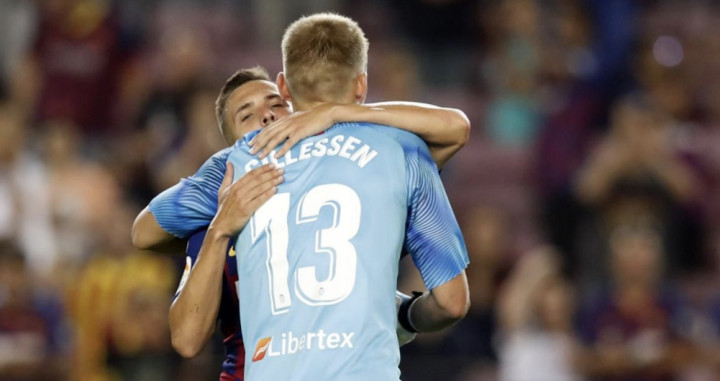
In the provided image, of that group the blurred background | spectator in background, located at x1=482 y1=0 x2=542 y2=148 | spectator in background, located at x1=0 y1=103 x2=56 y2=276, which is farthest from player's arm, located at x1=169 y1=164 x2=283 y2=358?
spectator in background, located at x1=482 y1=0 x2=542 y2=148

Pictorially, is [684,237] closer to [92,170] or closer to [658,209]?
[658,209]

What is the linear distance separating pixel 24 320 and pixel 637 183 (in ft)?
16.0

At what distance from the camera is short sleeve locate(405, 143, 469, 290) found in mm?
4043

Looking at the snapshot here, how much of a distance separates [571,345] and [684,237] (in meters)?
1.70

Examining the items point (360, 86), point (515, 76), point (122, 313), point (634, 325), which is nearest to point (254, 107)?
point (360, 86)

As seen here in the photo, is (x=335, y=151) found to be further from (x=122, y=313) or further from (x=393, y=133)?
(x=122, y=313)

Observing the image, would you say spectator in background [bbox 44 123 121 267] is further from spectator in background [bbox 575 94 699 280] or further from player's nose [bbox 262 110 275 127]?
player's nose [bbox 262 110 275 127]

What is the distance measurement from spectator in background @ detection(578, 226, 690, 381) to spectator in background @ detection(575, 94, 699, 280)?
54cm

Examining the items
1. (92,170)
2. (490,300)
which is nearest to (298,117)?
(490,300)

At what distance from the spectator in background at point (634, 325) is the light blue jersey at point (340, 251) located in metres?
4.84

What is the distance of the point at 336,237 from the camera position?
3898 mm

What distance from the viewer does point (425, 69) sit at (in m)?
12.4

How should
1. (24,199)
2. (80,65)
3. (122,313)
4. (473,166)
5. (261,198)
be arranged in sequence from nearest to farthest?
1. (261,198)
2. (122,313)
3. (24,199)
4. (473,166)
5. (80,65)

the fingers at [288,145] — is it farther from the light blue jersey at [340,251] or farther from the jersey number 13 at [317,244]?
the jersey number 13 at [317,244]
